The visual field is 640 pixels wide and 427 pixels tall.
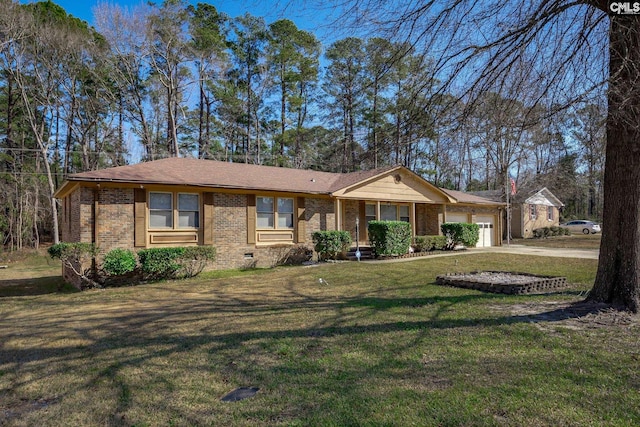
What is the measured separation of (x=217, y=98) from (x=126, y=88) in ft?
21.6

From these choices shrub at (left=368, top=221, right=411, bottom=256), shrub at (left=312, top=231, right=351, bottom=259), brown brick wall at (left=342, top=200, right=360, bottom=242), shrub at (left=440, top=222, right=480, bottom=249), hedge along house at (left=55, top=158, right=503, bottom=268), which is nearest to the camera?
hedge along house at (left=55, top=158, right=503, bottom=268)

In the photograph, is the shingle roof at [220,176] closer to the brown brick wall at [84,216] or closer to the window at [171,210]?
the brown brick wall at [84,216]

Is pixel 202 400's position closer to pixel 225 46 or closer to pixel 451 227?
pixel 451 227

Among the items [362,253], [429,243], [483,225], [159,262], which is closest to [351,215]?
[362,253]

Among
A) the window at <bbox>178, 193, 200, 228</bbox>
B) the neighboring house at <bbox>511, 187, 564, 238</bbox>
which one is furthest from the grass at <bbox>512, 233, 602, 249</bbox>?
the window at <bbox>178, 193, 200, 228</bbox>

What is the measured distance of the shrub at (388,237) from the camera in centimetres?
1575

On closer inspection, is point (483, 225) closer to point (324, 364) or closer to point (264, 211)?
point (264, 211)

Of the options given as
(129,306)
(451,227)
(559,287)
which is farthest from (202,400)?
(451,227)

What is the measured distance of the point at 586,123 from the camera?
218 inches

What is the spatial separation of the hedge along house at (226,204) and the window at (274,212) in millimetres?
39

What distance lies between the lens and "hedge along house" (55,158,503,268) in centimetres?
1140

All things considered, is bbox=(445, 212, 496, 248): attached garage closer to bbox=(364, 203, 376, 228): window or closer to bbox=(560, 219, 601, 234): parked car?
bbox=(364, 203, 376, 228): window

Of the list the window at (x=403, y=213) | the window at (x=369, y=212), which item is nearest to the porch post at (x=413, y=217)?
the window at (x=403, y=213)

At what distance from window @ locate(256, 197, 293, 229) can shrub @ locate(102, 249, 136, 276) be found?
190 inches
